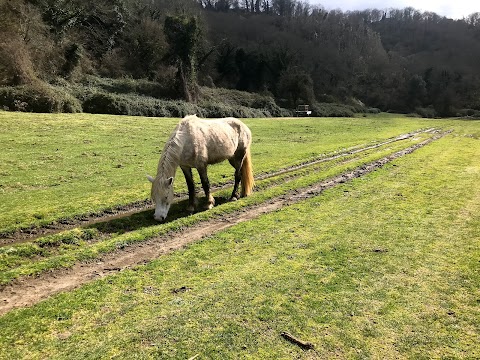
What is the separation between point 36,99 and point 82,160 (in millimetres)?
12085

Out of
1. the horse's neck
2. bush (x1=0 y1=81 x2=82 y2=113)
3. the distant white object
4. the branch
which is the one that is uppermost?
bush (x1=0 y1=81 x2=82 y2=113)

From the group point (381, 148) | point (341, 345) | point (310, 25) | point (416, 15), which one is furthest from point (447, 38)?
point (341, 345)

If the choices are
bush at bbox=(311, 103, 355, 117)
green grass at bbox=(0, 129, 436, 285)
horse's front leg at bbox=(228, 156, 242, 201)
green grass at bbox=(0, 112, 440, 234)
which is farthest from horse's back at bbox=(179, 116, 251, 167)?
bush at bbox=(311, 103, 355, 117)

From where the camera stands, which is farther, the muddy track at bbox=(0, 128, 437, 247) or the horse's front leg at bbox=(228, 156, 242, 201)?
the horse's front leg at bbox=(228, 156, 242, 201)

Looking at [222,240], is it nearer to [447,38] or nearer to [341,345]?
A: [341,345]

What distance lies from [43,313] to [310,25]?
338 ft

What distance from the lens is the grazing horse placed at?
9.20m

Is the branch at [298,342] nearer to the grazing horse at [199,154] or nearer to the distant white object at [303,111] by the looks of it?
the grazing horse at [199,154]

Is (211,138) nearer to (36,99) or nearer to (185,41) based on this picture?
(36,99)

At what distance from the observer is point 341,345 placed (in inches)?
173

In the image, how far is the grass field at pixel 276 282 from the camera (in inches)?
175

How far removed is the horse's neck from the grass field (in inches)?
50.8

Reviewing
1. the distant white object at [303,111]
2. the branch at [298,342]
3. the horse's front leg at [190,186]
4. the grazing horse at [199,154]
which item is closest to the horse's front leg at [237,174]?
the grazing horse at [199,154]

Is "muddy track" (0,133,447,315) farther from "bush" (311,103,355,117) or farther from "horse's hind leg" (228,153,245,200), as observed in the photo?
"bush" (311,103,355,117)
